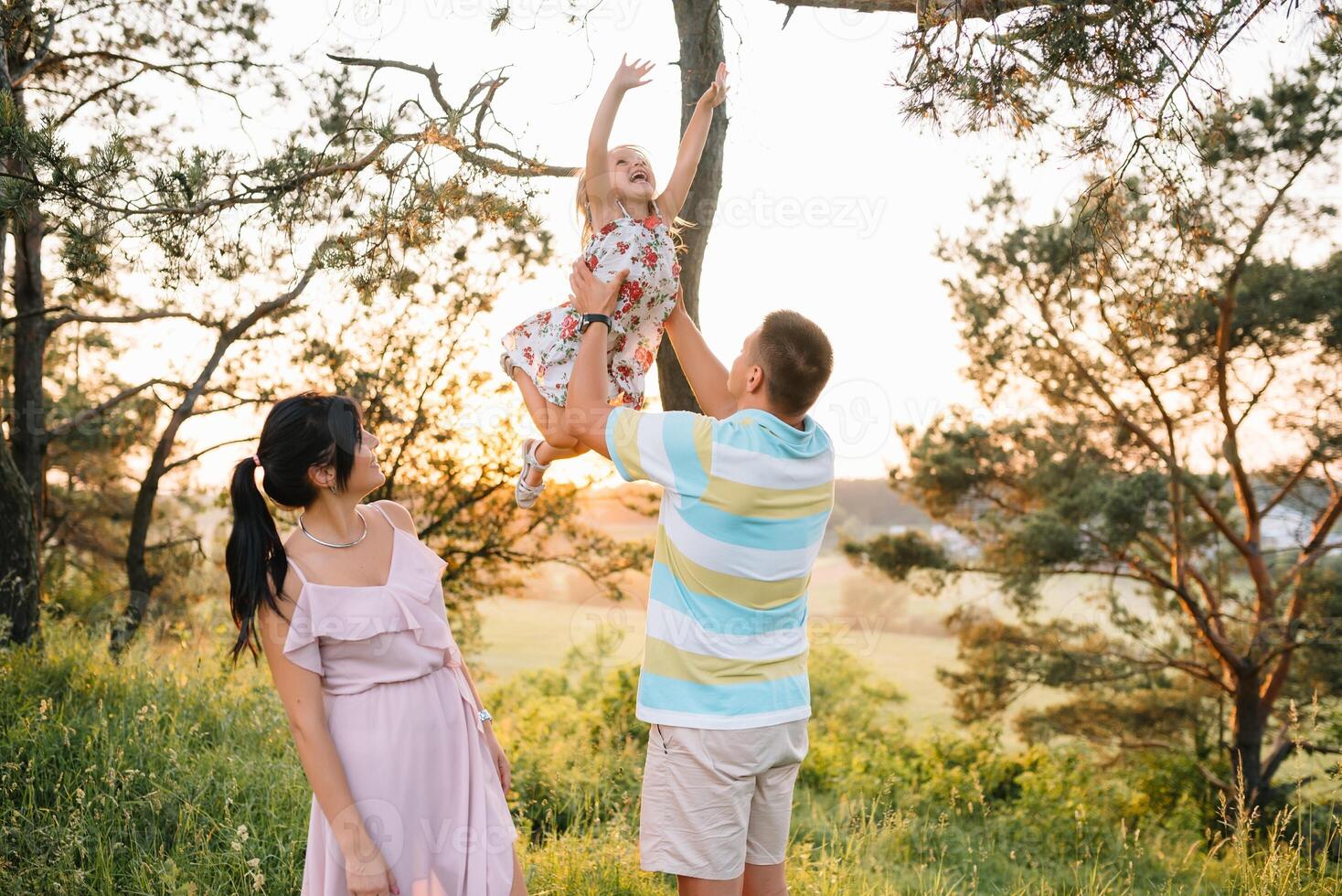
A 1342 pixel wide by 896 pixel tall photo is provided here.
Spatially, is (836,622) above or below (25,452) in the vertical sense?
below

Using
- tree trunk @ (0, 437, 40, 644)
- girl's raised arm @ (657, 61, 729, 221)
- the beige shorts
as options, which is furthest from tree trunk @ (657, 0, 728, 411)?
tree trunk @ (0, 437, 40, 644)

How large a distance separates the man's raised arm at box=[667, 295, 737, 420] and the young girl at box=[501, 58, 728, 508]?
124 millimetres

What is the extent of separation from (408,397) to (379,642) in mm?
7446

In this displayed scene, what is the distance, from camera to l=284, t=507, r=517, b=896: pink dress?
1.96 meters

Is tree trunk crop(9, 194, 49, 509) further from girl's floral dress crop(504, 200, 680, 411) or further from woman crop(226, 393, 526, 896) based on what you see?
woman crop(226, 393, 526, 896)

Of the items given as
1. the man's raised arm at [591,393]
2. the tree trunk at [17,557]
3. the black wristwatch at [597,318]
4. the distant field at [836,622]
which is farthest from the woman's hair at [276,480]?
the tree trunk at [17,557]

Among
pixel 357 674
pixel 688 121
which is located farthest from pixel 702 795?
pixel 688 121

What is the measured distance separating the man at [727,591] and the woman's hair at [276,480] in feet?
1.83

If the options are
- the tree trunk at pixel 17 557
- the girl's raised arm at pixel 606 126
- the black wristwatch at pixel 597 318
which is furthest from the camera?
the tree trunk at pixel 17 557

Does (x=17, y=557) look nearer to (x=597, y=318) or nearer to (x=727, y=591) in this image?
(x=597, y=318)

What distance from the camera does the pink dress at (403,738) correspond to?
77.0 inches

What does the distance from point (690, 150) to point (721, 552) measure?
4.93ft

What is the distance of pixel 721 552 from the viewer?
6.70 ft

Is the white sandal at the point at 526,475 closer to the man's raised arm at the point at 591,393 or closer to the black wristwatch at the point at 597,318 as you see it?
the man's raised arm at the point at 591,393
